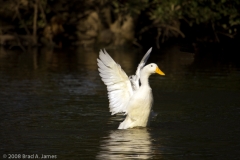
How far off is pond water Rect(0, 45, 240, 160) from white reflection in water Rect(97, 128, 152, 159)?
0.6 inches

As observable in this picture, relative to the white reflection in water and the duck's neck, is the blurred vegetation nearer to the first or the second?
the duck's neck

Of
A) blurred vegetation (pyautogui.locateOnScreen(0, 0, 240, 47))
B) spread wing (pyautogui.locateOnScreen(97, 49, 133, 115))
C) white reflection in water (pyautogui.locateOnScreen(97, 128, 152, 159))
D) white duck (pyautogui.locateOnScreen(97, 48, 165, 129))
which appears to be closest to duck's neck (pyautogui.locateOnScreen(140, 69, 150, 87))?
white duck (pyautogui.locateOnScreen(97, 48, 165, 129))

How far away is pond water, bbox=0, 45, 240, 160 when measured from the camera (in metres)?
10.9

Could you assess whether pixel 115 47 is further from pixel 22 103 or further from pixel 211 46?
pixel 22 103

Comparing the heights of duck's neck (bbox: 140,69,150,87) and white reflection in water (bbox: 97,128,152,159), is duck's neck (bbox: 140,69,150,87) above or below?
above

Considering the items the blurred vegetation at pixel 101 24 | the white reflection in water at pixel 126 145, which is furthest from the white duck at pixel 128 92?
the blurred vegetation at pixel 101 24

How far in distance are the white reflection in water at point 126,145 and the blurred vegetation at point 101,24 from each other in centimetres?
1748

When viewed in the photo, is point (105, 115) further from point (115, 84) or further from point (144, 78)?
point (144, 78)

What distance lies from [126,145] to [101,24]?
23075mm

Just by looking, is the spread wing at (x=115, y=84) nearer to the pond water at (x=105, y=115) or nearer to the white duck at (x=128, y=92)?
the white duck at (x=128, y=92)

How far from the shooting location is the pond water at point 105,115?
35.7ft

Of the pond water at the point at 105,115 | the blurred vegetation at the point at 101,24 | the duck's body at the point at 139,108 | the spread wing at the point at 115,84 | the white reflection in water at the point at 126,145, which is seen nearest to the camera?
the white reflection in water at the point at 126,145

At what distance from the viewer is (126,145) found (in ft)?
36.7

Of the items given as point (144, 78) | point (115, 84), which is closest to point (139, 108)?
point (144, 78)
